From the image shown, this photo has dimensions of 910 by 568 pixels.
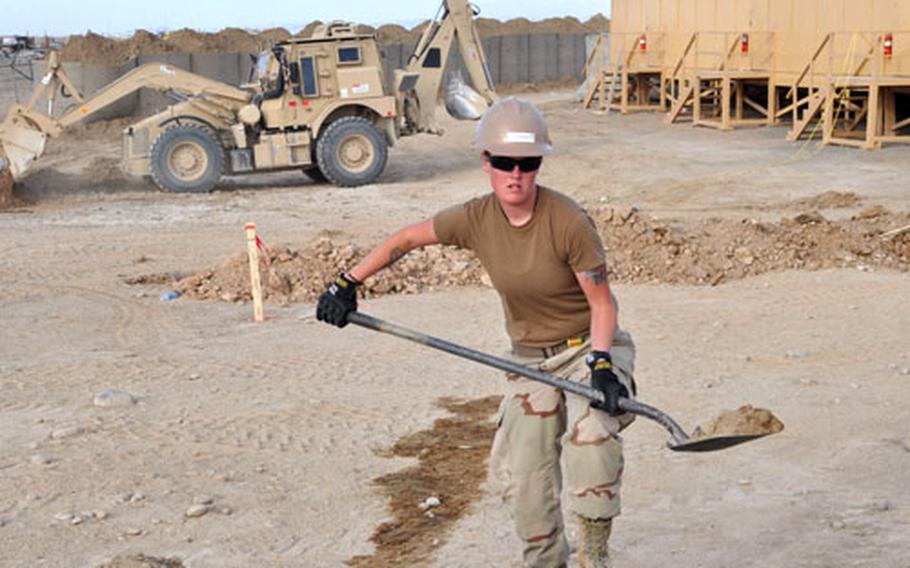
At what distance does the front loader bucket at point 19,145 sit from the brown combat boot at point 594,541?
17209 mm

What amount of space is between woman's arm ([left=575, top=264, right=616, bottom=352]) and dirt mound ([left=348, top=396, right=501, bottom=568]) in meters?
1.60

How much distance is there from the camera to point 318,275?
12.7 metres

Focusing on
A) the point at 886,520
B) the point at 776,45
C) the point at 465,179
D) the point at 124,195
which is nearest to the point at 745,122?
the point at 776,45

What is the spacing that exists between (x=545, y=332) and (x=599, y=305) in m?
0.28

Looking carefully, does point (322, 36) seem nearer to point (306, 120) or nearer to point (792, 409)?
point (306, 120)

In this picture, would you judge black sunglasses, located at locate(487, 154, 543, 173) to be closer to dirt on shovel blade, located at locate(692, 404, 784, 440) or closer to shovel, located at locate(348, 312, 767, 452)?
shovel, located at locate(348, 312, 767, 452)

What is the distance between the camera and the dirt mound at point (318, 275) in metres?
12.4

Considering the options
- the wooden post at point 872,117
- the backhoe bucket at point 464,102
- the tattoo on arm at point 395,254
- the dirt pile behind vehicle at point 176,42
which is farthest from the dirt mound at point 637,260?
the dirt pile behind vehicle at point 176,42

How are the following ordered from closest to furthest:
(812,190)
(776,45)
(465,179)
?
(812,190) → (465,179) → (776,45)

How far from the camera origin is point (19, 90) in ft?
112

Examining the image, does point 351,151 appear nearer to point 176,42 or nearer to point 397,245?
point 397,245

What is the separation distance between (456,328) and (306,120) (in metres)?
10.3

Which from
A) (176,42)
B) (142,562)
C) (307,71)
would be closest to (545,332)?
(142,562)

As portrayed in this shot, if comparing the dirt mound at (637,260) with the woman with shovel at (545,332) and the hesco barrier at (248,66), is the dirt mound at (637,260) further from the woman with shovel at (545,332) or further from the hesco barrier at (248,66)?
the hesco barrier at (248,66)
